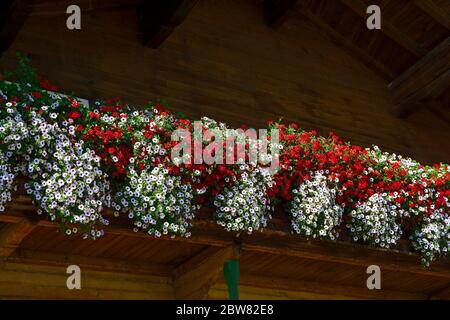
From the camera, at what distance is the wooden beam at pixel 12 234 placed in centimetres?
755

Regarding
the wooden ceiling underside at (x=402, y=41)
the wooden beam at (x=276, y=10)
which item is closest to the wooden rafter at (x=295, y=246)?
the wooden ceiling underside at (x=402, y=41)

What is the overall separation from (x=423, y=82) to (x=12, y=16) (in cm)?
610

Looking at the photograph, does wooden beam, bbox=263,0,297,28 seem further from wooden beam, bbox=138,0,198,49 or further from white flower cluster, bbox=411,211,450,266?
white flower cluster, bbox=411,211,450,266

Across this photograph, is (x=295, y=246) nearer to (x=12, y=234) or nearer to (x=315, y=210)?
(x=315, y=210)

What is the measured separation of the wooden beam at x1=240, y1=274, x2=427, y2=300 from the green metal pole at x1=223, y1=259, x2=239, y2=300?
1110 millimetres

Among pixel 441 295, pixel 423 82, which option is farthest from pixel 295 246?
pixel 423 82

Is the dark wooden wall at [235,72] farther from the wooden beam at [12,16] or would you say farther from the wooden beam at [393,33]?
the wooden beam at [393,33]

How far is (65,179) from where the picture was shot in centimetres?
761

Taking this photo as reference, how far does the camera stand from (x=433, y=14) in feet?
38.2

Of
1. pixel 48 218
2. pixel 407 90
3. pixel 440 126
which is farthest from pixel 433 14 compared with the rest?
pixel 48 218

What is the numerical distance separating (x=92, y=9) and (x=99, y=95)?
110 centimetres

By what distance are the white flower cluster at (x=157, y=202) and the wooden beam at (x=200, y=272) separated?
720 mm

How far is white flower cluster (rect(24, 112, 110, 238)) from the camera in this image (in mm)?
7473

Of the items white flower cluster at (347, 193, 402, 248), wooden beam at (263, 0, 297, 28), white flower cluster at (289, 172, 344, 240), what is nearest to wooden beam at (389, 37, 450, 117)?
wooden beam at (263, 0, 297, 28)
